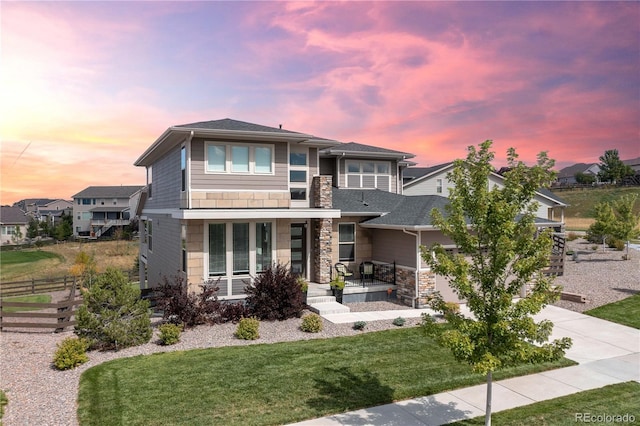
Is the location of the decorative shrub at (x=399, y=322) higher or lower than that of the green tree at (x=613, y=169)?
lower

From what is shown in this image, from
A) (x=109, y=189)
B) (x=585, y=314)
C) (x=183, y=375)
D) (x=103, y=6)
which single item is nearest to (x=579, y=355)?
(x=585, y=314)

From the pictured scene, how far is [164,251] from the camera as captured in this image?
18.1 m

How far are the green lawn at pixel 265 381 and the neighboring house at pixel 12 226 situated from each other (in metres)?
72.8

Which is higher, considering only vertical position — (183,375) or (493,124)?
(493,124)

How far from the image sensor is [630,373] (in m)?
9.27

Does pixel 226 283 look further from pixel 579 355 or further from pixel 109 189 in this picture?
pixel 109 189

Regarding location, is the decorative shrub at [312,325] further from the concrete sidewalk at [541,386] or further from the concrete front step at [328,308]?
the concrete sidewalk at [541,386]

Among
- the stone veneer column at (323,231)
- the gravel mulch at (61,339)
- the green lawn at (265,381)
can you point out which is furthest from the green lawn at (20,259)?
the green lawn at (265,381)

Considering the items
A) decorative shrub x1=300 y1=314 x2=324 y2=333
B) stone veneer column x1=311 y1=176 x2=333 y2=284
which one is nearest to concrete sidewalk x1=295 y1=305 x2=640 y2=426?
decorative shrub x1=300 y1=314 x2=324 y2=333

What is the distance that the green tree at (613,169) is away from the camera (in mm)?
78562

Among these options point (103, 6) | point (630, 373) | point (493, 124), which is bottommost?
point (630, 373)

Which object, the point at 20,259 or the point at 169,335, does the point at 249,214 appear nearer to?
the point at 169,335

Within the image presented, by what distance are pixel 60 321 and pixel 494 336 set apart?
13.2 metres

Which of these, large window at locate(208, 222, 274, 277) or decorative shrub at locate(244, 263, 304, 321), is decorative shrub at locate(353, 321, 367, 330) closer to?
decorative shrub at locate(244, 263, 304, 321)
